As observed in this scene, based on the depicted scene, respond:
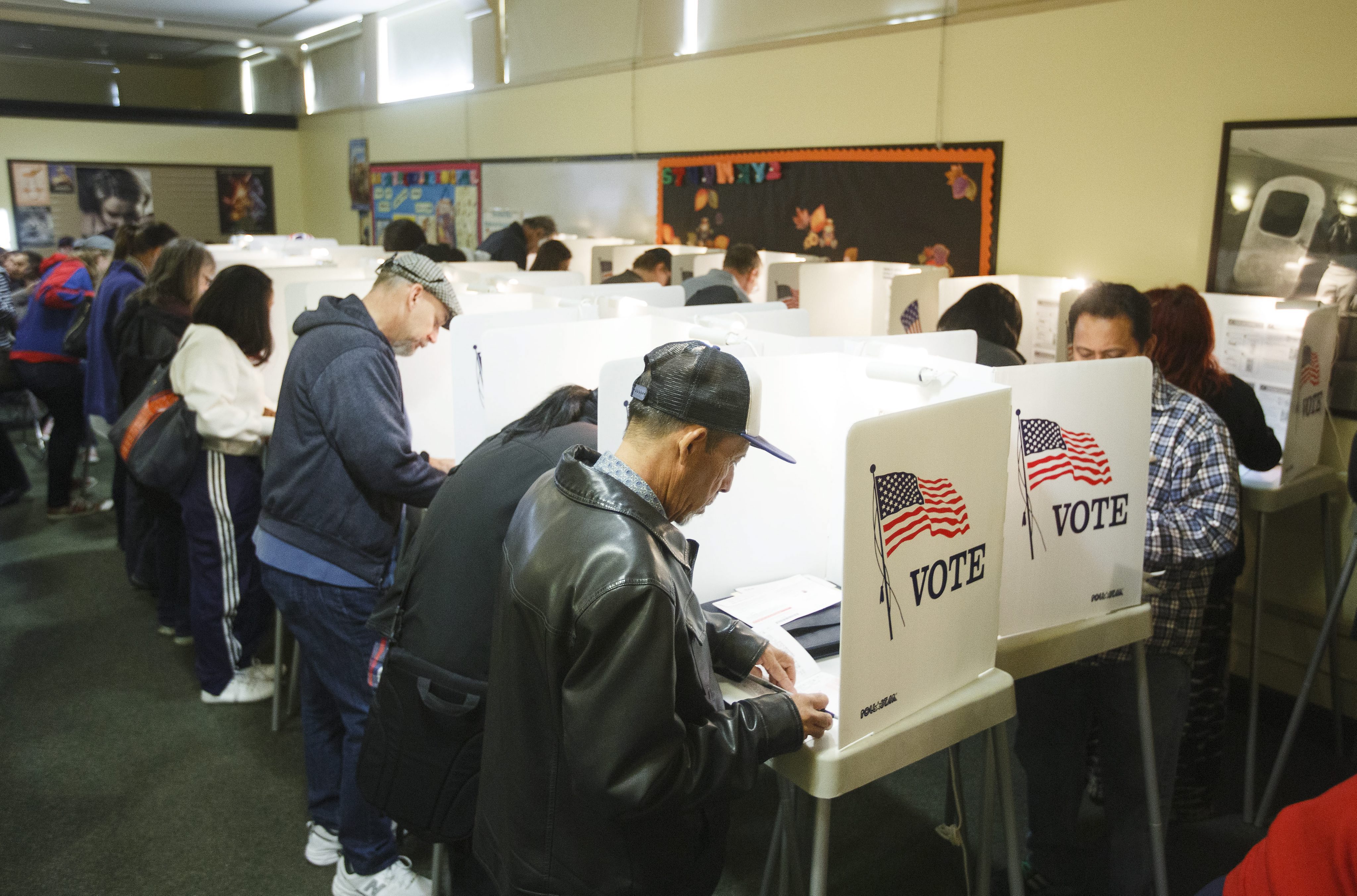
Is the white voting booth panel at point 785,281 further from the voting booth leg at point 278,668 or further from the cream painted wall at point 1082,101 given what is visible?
the voting booth leg at point 278,668

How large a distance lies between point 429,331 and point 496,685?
123cm

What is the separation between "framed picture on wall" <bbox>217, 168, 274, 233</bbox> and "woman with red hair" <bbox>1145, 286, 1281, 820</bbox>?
11610 millimetres

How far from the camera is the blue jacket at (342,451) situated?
1992mm

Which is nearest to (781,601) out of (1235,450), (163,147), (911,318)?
(1235,450)

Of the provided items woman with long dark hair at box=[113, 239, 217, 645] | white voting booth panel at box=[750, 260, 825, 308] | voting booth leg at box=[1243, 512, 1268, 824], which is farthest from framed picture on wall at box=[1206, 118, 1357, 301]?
woman with long dark hair at box=[113, 239, 217, 645]

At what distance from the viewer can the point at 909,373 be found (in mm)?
1695

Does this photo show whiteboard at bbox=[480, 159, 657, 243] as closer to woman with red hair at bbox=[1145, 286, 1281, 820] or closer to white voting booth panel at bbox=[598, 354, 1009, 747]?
woman with red hair at bbox=[1145, 286, 1281, 820]

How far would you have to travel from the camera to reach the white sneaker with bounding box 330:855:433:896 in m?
2.17

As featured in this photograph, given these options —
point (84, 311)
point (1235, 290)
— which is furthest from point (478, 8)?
point (1235, 290)

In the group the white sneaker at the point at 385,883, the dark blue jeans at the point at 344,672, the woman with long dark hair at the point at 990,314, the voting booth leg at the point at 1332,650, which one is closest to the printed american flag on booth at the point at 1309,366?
the voting booth leg at the point at 1332,650

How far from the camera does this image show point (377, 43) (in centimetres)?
1010

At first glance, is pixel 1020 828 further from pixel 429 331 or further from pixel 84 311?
pixel 84 311

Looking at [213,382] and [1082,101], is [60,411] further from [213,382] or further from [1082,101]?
[1082,101]

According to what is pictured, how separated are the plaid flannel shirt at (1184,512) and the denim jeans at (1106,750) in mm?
65
